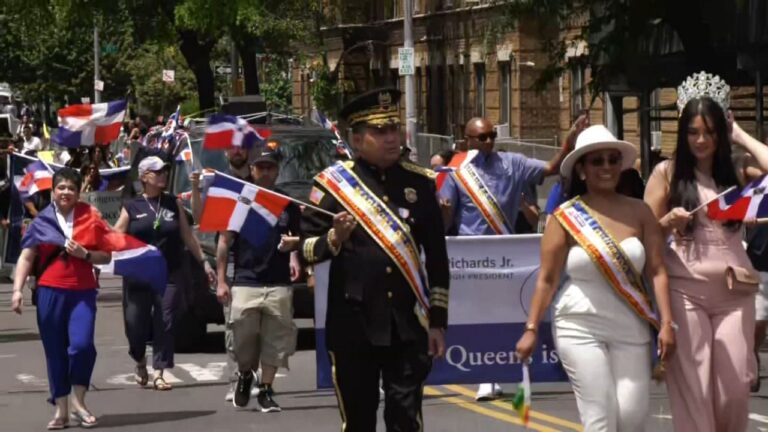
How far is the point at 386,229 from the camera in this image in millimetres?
8156

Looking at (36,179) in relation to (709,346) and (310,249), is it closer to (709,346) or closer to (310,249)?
(310,249)

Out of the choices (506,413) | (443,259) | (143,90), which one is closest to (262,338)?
(506,413)

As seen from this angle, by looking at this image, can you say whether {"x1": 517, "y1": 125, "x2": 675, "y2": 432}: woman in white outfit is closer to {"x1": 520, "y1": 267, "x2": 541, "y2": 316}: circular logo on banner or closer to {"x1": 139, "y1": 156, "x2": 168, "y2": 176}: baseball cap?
{"x1": 520, "y1": 267, "x2": 541, "y2": 316}: circular logo on banner

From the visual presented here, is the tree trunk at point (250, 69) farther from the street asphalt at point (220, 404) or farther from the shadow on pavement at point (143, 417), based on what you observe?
the shadow on pavement at point (143, 417)

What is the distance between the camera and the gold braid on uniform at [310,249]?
8.25m

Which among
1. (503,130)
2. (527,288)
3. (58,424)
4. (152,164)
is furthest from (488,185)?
(503,130)

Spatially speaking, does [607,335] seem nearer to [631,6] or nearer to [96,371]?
[96,371]

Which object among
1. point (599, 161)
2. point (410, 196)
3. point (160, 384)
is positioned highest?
point (599, 161)

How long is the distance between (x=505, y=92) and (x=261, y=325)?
33.2 m

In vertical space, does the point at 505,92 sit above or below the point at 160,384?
below

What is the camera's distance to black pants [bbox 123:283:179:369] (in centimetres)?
1427

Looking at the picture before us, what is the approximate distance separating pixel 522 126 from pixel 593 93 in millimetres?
24065

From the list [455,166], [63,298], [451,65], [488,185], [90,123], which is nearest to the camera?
[63,298]

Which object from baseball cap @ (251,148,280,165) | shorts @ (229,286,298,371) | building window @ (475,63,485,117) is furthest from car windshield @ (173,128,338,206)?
building window @ (475,63,485,117)
